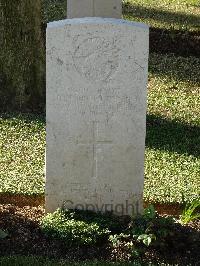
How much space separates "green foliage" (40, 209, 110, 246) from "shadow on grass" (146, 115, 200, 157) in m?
2.32

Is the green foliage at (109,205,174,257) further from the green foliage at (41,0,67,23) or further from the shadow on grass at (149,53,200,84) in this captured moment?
the green foliage at (41,0,67,23)

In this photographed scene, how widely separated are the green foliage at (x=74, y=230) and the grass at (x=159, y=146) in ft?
2.91

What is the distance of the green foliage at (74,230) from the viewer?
198 inches

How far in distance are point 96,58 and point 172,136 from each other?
285 centimetres

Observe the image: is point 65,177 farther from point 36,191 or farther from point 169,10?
point 169,10

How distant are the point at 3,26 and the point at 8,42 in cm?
21

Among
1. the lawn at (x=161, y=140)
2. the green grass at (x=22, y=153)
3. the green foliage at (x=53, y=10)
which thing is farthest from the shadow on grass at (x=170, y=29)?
the green grass at (x=22, y=153)

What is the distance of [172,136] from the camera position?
7.68 metres

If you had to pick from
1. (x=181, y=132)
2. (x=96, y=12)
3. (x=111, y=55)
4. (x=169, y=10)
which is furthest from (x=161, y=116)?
(x=169, y=10)

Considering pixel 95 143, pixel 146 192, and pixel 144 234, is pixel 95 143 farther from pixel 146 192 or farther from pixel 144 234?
pixel 146 192

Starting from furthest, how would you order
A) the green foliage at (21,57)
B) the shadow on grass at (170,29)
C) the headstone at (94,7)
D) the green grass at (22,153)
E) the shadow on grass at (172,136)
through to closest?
the shadow on grass at (170,29), the headstone at (94,7), the green foliage at (21,57), the shadow on grass at (172,136), the green grass at (22,153)

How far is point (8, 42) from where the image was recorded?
820 centimetres
